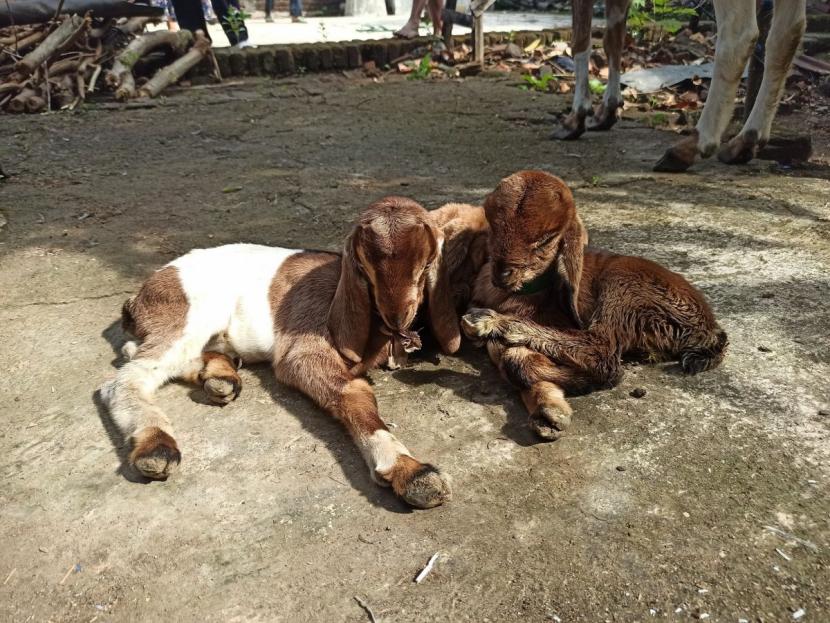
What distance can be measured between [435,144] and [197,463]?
→ 14.7 ft

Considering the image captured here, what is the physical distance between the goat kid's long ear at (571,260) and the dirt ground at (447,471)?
412mm

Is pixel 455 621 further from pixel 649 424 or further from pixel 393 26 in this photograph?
pixel 393 26

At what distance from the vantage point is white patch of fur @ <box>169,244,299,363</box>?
3.02m

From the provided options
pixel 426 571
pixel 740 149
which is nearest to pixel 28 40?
pixel 740 149

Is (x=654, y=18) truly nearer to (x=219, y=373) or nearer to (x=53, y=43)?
(x=53, y=43)

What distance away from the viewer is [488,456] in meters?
2.42

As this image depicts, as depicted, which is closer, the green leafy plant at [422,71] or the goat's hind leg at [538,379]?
the goat's hind leg at [538,379]

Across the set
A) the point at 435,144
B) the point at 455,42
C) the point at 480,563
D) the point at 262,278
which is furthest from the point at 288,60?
the point at 480,563

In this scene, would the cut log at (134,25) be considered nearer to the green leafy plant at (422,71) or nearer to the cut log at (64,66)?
the cut log at (64,66)

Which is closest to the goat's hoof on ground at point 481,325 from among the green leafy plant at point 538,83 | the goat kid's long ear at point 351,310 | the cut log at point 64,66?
the goat kid's long ear at point 351,310

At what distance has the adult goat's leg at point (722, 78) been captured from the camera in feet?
16.1

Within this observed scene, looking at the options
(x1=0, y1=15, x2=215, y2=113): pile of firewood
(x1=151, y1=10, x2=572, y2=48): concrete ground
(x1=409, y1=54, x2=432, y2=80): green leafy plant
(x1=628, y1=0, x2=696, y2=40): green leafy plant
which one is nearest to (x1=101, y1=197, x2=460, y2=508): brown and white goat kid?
(x1=0, y1=15, x2=215, y2=113): pile of firewood

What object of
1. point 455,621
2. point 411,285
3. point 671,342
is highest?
point 411,285

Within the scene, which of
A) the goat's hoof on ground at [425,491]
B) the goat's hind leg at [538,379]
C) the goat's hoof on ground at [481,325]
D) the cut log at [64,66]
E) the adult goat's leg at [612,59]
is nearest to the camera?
the goat's hoof on ground at [425,491]
